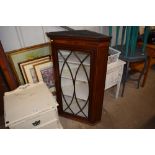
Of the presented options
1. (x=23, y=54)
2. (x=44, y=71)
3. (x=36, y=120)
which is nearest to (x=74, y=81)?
(x=44, y=71)

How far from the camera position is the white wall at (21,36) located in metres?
1.54

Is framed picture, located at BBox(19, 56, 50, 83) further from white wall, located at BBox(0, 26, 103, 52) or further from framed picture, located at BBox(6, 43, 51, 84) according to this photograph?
white wall, located at BBox(0, 26, 103, 52)

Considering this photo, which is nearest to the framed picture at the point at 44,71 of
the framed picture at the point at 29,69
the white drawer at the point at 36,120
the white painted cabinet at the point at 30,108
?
the framed picture at the point at 29,69

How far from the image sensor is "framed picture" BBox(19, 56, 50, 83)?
1.72 meters

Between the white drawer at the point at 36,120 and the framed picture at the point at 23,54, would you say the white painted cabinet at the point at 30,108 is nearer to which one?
the white drawer at the point at 36,120

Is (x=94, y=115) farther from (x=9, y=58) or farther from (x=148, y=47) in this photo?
(x=148, y=47)

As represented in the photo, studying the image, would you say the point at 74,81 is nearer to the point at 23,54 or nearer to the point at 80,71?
the point at 80,71

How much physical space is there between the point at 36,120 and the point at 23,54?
0.76 metres

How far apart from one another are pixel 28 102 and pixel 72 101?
1.93 feet

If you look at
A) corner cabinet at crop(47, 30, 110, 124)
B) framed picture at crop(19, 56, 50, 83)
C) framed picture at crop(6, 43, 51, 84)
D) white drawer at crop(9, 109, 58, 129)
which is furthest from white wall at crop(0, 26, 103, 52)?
white drawer at crop(9, 109, 58, 129)

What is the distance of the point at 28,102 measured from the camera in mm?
1434

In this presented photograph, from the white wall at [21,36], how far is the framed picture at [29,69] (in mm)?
192
